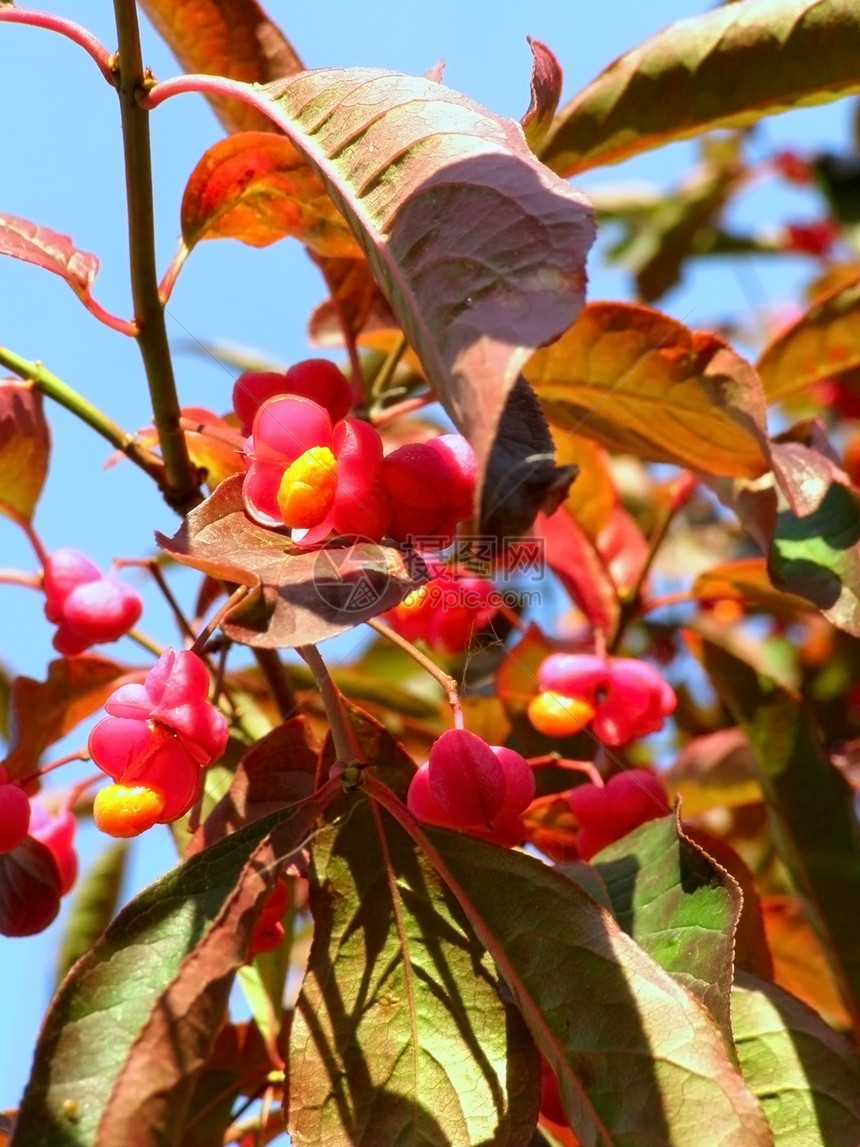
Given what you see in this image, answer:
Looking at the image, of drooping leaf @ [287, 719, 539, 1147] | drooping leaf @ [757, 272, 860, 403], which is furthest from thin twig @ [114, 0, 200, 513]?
drooping leaf @ [757, 272, 860, 403]

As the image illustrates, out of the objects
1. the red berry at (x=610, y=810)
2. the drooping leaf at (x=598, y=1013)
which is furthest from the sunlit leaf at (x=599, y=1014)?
the red berry at (x=610, y=810)

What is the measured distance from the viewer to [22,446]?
52.7 inches

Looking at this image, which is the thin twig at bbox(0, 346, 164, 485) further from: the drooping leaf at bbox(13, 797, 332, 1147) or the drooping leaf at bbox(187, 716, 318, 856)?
the drooping leaf at bbox(13, 797, 332, 1147)

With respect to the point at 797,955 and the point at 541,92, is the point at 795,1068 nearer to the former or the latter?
the point at 797,955

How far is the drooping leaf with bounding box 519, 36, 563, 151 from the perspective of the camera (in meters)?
0.94

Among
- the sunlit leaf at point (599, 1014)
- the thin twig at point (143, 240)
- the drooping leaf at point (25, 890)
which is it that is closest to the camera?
the sunlit leaf at point (599, 1014)

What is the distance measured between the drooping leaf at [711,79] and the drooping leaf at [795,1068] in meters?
0.98

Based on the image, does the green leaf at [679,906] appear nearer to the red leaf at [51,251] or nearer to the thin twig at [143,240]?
the thin twig at [143,240]

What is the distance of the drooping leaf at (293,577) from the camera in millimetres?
753

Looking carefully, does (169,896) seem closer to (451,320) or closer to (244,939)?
(244,939)

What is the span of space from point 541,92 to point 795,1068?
83cm

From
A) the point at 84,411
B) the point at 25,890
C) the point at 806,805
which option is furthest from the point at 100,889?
the point at 806,805

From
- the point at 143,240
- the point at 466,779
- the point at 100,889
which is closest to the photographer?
the point at 466,779

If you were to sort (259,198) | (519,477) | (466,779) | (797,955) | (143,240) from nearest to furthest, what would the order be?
1. (519,477)
2. (466,779)
3. (143,240)
4. (259,198)
5. (797,955)
